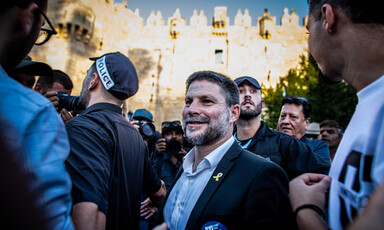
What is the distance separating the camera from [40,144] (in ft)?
2.09

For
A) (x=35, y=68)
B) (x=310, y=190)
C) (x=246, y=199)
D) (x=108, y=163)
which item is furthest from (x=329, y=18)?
(x=35, y=68)

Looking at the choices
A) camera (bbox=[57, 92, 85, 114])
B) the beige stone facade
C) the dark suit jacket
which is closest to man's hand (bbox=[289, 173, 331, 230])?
the dark suit jacket

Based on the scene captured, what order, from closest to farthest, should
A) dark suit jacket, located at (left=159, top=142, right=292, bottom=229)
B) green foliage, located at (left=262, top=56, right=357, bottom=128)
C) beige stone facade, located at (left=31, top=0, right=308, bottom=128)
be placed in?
1. dark suit jacket, located at (left=159, top=142, right=292, bottom=229)
2. green foliage, located at (left=262, top=56, right=357, bottom=128)
3. beige stone facade, located at (left=31, top=0, right=308, bottom=128)

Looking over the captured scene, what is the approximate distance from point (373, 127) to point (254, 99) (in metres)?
2.37

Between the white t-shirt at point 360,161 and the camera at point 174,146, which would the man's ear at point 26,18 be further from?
the camera at point 174,146

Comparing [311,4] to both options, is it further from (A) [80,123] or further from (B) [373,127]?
(A) [80,123]

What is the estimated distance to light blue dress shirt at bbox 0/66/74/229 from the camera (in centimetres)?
60

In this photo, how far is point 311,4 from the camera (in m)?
1.08

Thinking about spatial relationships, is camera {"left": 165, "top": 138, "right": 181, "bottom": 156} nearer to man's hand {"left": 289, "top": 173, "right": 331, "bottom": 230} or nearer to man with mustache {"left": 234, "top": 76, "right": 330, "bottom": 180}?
man with mustache {"left": 234, "top": 76, "right": 330, "bottom": 180}

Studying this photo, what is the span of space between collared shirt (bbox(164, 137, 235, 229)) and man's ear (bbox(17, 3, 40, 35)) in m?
1.22

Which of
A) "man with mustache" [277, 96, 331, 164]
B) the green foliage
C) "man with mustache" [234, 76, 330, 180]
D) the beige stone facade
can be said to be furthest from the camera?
the beige stone facade

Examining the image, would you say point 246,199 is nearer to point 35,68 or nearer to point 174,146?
point 35,68

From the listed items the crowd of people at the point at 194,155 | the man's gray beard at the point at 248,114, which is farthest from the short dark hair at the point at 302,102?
the crowd of people at the point at 194,155

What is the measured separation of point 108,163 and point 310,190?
1.12 meters
